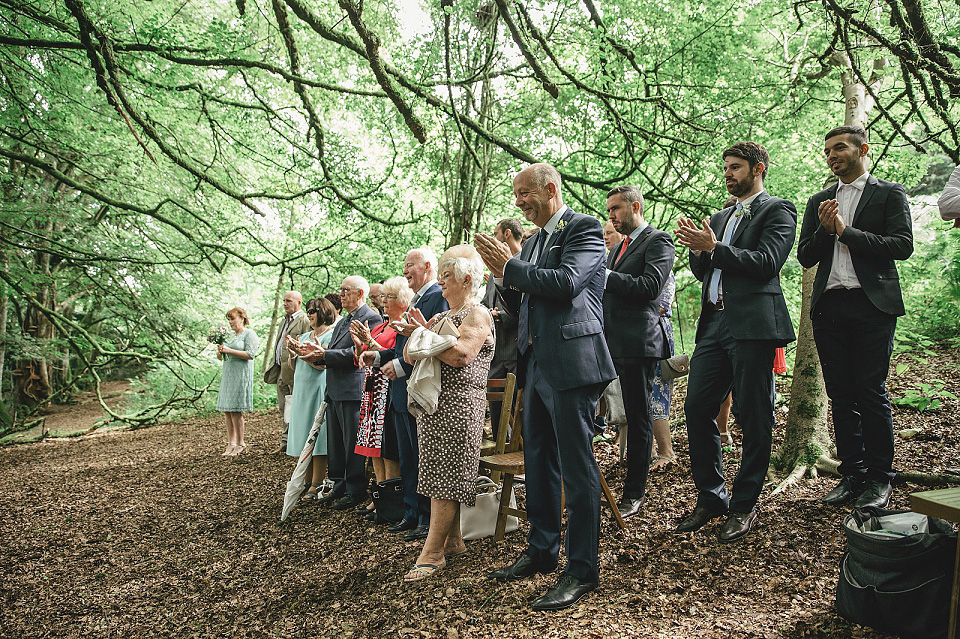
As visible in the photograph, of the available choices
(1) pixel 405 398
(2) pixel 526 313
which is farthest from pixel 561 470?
(1) pixel 405 398

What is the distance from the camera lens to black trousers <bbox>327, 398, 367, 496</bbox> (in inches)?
212

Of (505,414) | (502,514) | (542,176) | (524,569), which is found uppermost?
(542,176)

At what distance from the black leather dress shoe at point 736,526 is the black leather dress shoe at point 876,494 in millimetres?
567

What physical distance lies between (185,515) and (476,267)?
417 centimetres

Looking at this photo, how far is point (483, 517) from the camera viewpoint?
4.17 metres

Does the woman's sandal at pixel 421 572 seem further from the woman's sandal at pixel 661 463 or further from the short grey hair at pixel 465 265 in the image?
the woman's sandal at pixel 661 463

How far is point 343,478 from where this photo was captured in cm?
566

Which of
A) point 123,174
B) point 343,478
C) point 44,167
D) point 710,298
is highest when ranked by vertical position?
point 123,174

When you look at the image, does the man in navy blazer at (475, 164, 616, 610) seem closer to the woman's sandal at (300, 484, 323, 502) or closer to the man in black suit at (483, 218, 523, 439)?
the man in black suit at (483, 218, 523, 439)

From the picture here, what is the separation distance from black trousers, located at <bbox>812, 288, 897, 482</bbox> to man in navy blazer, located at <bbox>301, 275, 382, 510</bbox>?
3.53m

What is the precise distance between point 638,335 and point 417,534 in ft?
7.14

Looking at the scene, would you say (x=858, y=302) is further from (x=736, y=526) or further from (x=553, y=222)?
(x=553, y=222)

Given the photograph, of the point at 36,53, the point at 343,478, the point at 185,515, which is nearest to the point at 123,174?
the point at 36,53

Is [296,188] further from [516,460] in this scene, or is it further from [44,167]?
[516,460]
